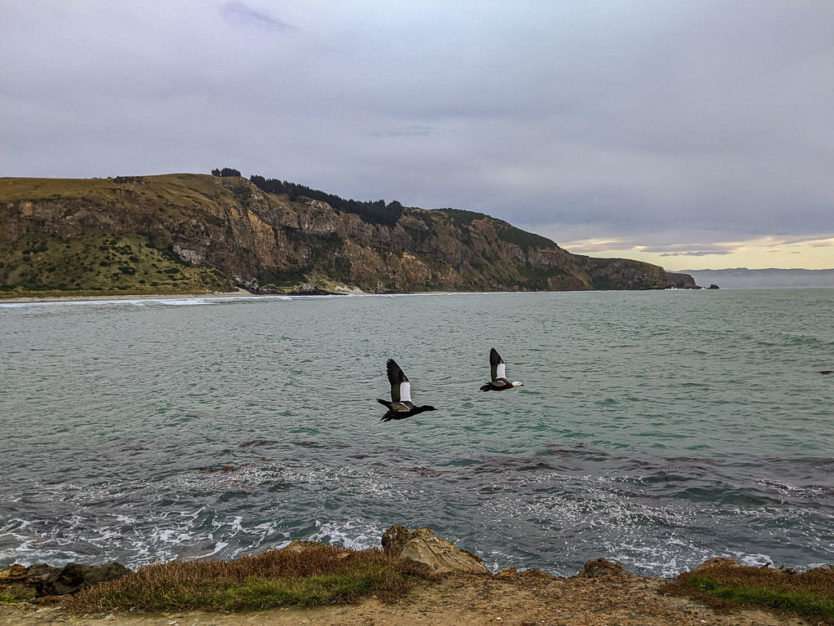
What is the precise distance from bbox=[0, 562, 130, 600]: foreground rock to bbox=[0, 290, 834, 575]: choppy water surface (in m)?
1.82

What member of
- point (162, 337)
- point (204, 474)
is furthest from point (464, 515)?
point (162, 337)

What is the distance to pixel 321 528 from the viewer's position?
14695 millimetres

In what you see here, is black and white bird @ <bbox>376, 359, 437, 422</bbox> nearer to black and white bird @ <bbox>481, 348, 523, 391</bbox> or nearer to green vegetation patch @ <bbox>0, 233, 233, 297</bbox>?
black and white bird @ <bbox>481, 348, 523, 391</bbox>

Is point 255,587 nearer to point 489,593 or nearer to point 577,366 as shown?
point 489,593

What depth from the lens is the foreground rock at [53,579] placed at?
10.5 m

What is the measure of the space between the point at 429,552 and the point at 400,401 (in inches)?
161

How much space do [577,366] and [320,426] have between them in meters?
26.1

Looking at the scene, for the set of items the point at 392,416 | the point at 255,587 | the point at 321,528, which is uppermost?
the point at 392,416

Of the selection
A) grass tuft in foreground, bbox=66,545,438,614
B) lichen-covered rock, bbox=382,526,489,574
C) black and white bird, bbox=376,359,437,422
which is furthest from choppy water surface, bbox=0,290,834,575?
black and white bird, bbox=376,359,437,422

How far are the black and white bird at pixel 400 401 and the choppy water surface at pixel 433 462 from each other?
3.34 metres

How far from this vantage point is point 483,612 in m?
8.99

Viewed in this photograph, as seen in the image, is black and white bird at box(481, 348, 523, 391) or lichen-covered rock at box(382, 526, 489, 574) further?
black and white bird at box(481, 348, 523, 391)

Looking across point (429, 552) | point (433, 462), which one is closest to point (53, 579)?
point (429, 552)

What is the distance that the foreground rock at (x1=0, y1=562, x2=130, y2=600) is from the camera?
34.4ft
